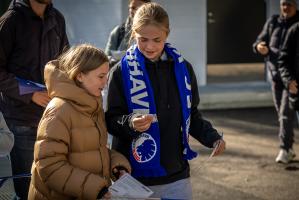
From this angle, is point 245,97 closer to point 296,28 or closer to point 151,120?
point 296,28

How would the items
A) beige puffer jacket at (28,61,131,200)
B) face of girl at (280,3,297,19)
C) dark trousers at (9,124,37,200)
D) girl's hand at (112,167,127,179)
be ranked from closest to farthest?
beige puffer jacket at (28,61,131,200), girl's hand at (112,167,127,179), dark trousers at (9,124,37,200), face of girl at (280,3,297,19)

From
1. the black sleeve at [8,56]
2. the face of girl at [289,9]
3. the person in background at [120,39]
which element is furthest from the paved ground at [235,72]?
the black sleeve at [8,56]

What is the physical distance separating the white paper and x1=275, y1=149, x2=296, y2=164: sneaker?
167 inches

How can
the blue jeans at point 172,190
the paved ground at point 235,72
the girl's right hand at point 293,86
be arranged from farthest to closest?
1. the paved ground at point 235,72
2. the girl's right hand at point 293,86
3. the blue jeans at point 172,190

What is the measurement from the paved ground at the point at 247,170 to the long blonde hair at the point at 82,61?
2.99 m

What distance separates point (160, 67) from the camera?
337 centimetres

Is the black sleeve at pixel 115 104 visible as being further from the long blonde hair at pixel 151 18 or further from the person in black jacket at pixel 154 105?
the long blonde hair at pixel 151 18

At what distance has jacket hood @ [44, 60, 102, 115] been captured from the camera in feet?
9.80

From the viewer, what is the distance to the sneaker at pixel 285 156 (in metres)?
6.95

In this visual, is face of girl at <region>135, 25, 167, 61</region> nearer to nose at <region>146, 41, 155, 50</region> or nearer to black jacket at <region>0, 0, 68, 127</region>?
nose at <region>146, 41, 155, 50</region>

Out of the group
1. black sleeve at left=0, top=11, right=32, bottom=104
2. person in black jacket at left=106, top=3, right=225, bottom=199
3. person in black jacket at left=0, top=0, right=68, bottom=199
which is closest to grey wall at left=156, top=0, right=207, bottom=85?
person in black jacket at left=0, top=0, right=68, bottom=199

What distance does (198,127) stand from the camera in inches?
141

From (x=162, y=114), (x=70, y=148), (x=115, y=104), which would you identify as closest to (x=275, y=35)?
(x=162, y=114)

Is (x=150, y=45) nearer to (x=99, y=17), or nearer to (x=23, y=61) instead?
(x=23, y=61)
